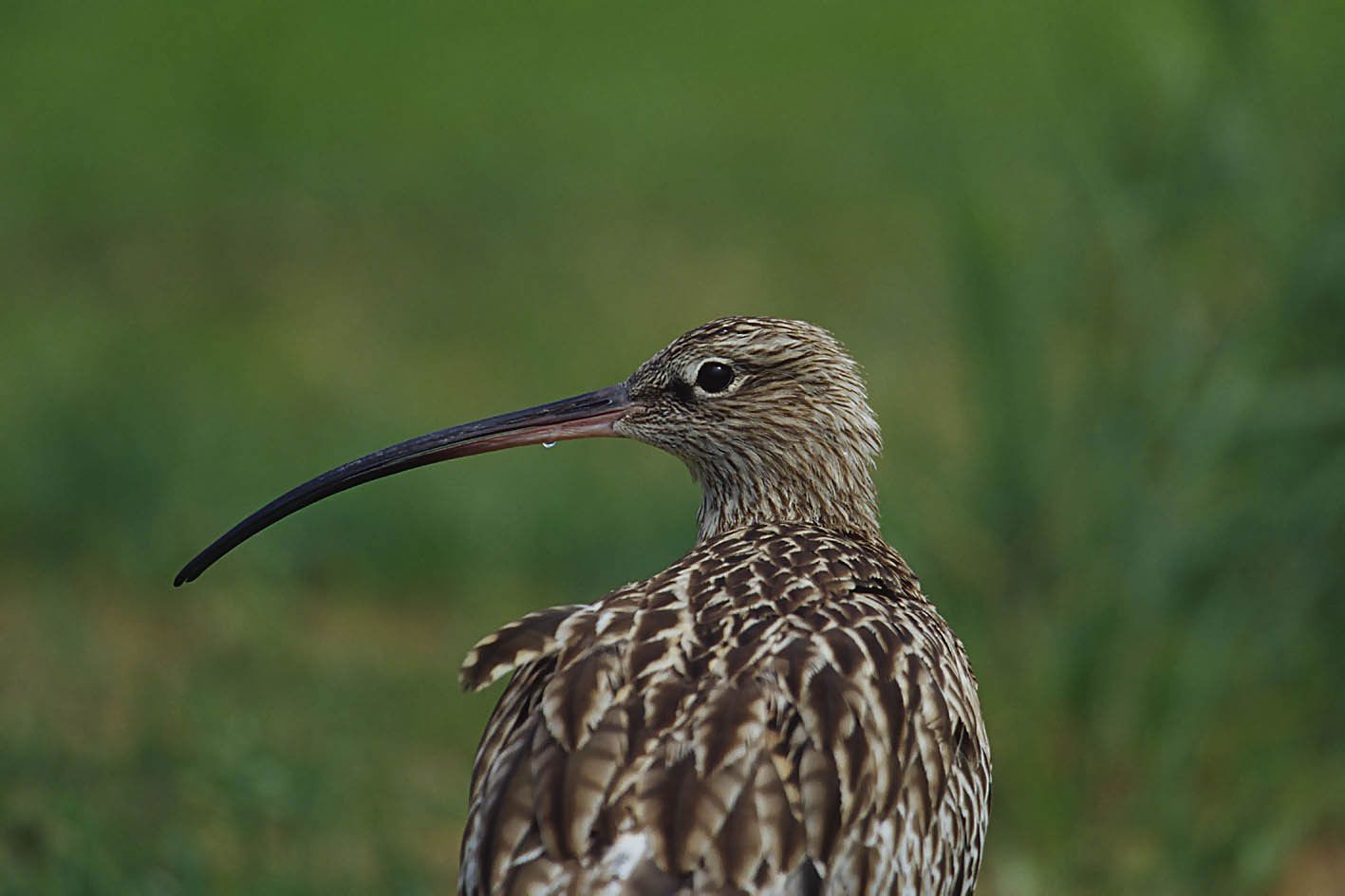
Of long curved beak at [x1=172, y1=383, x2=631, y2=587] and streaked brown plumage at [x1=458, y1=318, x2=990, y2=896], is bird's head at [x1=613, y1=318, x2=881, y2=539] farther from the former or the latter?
streaked brown plumage at [x1=458, y1=318, x2=990, y2=896]

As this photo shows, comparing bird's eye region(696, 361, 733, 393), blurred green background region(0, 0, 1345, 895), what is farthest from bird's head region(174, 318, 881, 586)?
blurred green background region(0, 0, 1345, 895)

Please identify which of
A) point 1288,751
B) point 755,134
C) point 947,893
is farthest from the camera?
point 755,134

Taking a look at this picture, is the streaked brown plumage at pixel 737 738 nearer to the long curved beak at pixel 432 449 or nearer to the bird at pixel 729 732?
the bird at pixel 729 732

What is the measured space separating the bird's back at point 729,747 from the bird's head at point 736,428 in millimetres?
652

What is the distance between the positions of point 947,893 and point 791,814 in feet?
1.87

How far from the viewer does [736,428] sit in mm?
4684

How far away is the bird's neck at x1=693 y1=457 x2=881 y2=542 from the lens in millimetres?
4754

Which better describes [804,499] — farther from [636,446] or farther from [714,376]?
[636,446]

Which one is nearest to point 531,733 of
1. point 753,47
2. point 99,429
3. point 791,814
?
point 791,814

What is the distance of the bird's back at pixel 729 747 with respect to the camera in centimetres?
335

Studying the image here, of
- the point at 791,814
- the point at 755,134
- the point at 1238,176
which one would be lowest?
the point at 791,814

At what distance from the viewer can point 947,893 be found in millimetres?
3840

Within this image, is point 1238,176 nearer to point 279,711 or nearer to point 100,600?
point 279,711

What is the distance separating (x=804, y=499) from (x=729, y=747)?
1394mm
